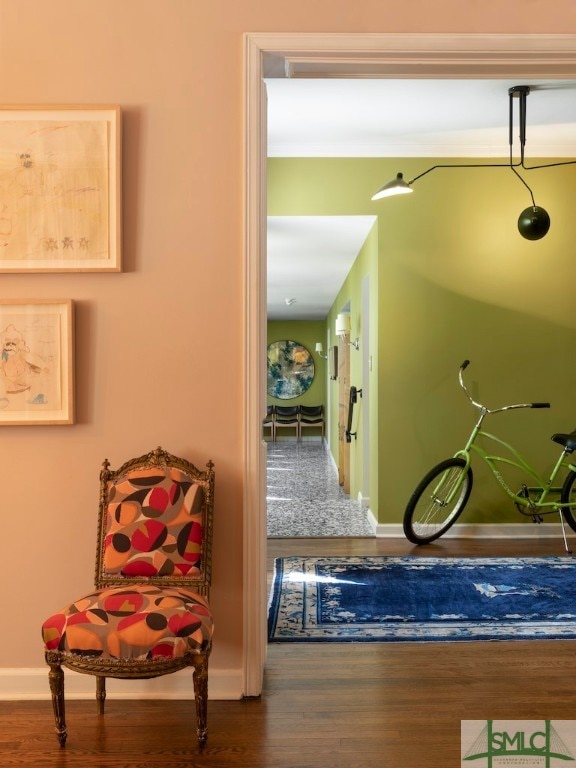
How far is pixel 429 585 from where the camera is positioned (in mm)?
4121

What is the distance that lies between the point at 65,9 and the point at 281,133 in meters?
2.59

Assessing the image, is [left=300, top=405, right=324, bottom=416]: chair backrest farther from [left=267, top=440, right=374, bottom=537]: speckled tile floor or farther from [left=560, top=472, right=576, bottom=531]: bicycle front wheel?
[left=560, top=472, right=576, bottom=531]: bicycle front wheel

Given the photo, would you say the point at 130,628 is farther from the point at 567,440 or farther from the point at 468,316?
the point at 468,316

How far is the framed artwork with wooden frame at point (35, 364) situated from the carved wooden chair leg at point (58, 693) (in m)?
0.86

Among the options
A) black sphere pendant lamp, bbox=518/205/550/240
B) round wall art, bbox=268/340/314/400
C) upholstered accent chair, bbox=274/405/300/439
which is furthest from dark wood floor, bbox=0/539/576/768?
round wall art, bbox=268/340/314/400

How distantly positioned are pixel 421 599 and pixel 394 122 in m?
3.02

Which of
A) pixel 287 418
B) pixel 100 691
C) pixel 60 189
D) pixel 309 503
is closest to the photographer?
pixel 100 691

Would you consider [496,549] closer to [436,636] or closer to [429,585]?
[429,585]

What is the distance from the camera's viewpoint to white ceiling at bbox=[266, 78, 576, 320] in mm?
4285

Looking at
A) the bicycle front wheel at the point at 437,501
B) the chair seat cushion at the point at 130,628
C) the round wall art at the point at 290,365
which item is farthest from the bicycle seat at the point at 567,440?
the round wall art at the point at 290,365

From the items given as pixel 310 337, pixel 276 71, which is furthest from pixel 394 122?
pixel 310 337

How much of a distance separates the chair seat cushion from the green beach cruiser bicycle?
9.58 ft

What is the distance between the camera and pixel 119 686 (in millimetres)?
2699

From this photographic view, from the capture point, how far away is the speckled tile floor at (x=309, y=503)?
568cm
